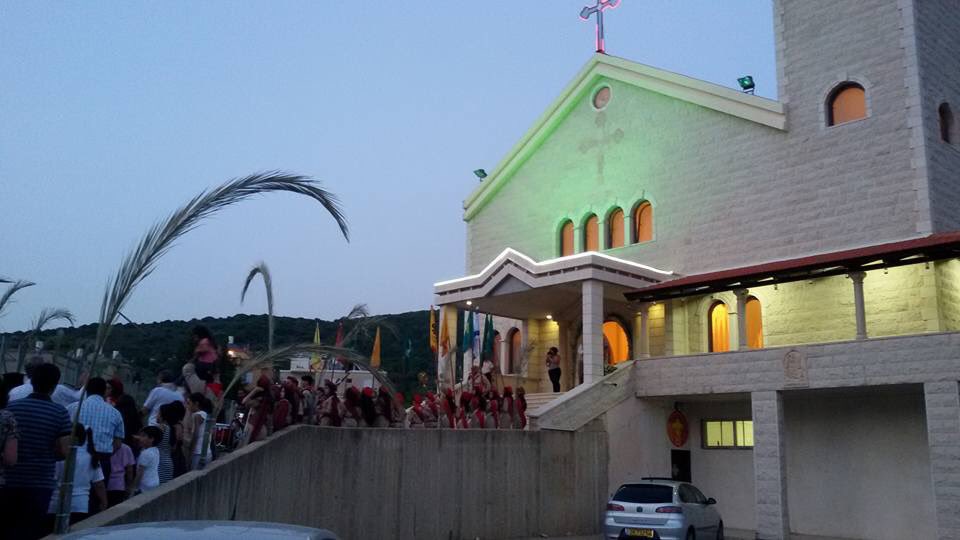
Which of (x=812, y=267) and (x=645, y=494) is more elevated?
(x=812, y=267)

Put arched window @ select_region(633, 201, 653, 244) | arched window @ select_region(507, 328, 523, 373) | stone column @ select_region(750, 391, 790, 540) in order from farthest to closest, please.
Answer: arched window @ select_region(507, 328, 523, 373), arched window @ select_region(633, 201, 653, 244), stone column @ select_region(750, 391, 790, 540)

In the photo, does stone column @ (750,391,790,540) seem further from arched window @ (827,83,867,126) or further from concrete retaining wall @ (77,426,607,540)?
arched window @ (827,83,867,126)

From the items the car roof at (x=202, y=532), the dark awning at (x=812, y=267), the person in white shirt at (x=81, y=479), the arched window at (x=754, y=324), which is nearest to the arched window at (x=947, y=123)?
the dark awning at (x=812, y=267)

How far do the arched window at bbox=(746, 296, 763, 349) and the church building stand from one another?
0.27 ft

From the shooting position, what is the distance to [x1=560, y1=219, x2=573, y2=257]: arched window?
27.2 meters

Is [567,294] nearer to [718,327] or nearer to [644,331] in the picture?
[644,331]

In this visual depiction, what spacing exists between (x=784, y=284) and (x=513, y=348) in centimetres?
976

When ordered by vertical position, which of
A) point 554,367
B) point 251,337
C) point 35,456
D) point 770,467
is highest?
point 251,337

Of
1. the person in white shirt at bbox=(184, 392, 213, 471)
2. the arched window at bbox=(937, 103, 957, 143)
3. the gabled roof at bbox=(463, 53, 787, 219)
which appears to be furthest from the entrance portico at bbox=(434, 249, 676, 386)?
the person in white shirt at bbox=(184, 392, 213, 471)

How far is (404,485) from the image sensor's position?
15.1 meters

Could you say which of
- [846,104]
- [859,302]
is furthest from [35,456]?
[846,104]

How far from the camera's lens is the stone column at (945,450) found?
15875 mm

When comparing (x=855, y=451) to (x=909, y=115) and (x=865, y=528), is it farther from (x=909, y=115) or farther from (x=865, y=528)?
(x=909, y=115)

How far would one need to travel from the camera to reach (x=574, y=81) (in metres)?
27.4
